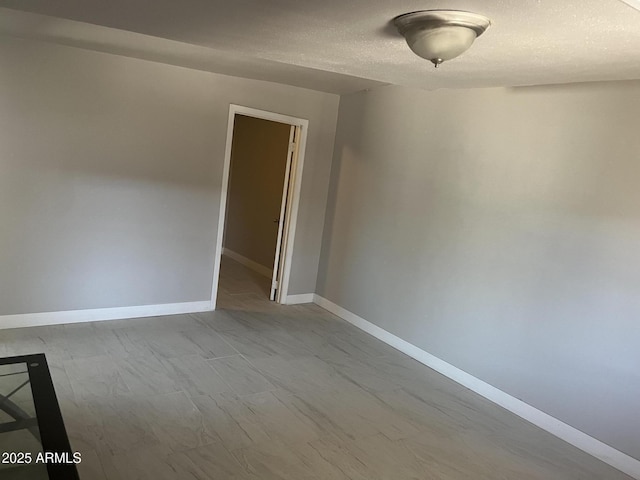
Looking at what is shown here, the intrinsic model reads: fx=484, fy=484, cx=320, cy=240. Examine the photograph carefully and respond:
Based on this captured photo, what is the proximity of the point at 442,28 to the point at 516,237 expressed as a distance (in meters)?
2.00

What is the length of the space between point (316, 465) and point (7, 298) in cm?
301

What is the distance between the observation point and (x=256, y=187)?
6.93m

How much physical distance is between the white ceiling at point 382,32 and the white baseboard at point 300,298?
9.39ft

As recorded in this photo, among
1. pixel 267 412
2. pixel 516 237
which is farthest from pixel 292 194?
pixel 267 412

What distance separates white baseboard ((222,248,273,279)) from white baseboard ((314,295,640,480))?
1.95 m

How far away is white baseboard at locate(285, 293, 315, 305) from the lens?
5.54 m

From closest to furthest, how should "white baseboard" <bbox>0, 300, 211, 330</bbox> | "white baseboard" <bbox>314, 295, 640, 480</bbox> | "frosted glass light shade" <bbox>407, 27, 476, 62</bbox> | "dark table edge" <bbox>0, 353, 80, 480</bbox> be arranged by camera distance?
"dark table edge" <bbox>0, 353, 80, 480</bbox>, "frosted glass light shade" <bbox>407, 27, 476, 62</bbox>, "white baseboard" <bbox>314, 295, 640, 480</bbox>, "white baseboard" <bbox>0, 300, 211, 330</bbox>

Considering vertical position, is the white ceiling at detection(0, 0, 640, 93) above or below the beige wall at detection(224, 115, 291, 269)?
above

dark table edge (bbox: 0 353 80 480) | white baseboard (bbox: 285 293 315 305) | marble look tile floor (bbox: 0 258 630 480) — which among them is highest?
dark table edge (bbox: 0 353 80 480)

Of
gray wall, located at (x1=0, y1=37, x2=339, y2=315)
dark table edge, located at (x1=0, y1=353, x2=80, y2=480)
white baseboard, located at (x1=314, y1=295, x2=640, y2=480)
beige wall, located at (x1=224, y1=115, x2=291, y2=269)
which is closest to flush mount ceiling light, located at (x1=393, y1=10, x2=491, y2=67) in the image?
dark table edge, located at (x1=0, y1=353, x2=80, y2=480)

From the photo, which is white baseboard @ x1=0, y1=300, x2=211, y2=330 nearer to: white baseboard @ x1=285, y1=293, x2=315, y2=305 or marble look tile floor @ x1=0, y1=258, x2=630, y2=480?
marble look tile floor @ x1=0, y1=258, x2=630, y2=480

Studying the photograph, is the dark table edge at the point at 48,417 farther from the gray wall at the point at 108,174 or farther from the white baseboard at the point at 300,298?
the white baseboard at the point at 300,298

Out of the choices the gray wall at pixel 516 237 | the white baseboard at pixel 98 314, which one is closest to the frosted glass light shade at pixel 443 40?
the gray wall at pixel 516 237

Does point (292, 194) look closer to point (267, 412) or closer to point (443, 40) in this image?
point (267, 412)
